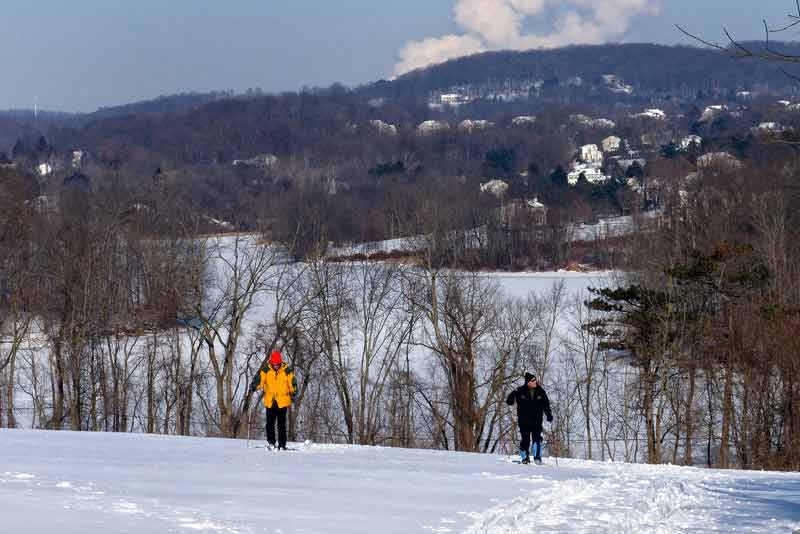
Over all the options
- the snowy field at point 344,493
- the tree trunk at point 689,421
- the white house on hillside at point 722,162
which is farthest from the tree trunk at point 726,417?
the white house on hillside at point 722,162

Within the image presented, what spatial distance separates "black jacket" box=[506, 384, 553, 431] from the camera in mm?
17297

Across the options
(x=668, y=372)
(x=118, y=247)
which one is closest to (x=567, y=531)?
(x=668, y=372)

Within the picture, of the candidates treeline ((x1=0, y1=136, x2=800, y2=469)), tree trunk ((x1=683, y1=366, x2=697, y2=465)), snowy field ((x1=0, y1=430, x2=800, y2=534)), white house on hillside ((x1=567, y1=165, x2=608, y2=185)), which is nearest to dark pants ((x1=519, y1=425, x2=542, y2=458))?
snowy field ((x1=0, y1=430, x2=800, y2=534))

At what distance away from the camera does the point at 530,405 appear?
17469mm

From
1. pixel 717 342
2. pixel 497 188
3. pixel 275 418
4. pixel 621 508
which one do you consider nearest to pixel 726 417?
pixel 717 342

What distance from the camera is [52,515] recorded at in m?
8.84

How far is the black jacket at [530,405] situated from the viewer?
17.3 meters

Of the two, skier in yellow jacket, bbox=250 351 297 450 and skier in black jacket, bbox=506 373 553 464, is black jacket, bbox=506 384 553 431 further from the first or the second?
skier in yellow jacket, bbox=250 351 297 450

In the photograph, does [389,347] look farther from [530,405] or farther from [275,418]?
[275,418]

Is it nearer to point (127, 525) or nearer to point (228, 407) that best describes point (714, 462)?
point (228, 407)

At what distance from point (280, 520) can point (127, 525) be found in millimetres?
1582

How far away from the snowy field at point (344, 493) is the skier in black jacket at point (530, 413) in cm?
45

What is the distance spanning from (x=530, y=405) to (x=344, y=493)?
620 centimetres

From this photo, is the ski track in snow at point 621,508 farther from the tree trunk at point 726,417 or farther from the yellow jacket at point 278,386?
the tree trunk at point 726,417
